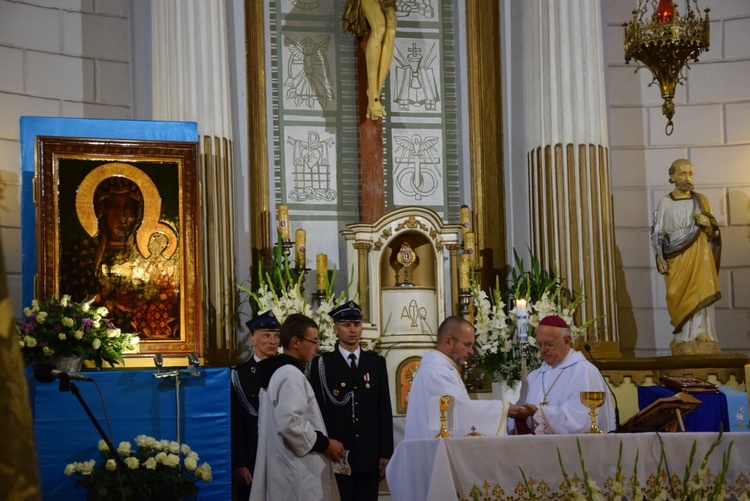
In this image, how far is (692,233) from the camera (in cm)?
848

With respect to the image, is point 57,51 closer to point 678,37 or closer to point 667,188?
point 678,37

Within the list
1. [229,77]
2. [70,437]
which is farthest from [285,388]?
[229,77]

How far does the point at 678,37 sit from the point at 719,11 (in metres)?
2.55

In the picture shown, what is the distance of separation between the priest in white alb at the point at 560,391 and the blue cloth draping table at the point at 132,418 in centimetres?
179

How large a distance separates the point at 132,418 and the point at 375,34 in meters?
4.22

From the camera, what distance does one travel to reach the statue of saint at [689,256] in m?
8.48

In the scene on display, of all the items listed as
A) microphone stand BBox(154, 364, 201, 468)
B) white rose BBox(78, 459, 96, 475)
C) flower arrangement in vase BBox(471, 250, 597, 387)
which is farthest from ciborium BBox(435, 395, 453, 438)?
flower arrangement in vase BBox(471, 250, 597, 387)

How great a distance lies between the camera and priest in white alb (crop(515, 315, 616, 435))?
221 inches

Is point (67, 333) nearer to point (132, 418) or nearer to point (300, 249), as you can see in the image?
point (132, 418)

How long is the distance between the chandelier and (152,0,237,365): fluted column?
335 centimetres

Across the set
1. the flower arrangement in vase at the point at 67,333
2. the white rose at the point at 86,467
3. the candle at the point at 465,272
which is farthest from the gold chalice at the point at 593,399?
the candle at the point at 465,272

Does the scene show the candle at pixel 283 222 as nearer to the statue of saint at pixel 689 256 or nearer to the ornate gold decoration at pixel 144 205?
the ornate gold decoration at pixel 144 205

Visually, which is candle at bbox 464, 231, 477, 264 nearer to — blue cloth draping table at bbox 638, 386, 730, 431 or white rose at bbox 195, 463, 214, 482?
Answer: blue cloth draping table at bbox 638, 386, 730, 431

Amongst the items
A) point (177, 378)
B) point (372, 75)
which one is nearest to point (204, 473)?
point (177, 378)
